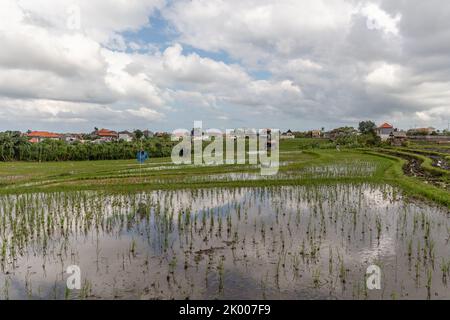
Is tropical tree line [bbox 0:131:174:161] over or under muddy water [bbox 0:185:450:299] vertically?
over

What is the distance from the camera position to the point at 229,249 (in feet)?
23.7

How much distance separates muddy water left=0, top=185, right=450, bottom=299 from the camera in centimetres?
547

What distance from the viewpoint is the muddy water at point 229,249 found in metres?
5.47

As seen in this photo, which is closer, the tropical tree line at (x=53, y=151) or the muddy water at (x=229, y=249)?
the muddy water at (x=229, y=249)

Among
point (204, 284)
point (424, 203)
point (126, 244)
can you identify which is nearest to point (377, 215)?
point (424, 203)

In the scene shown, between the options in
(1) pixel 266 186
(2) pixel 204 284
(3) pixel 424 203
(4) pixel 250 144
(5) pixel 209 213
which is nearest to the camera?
(2) pixel 204 284

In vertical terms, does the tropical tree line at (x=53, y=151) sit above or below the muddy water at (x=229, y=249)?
above

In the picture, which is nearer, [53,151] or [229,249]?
[229,249]

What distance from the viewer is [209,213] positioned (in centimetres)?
1070

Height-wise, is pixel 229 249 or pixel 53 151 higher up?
pixel 53 151

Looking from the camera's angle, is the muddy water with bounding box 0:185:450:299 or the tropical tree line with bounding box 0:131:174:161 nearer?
the muddy water with bounding box 0:185:450:299
